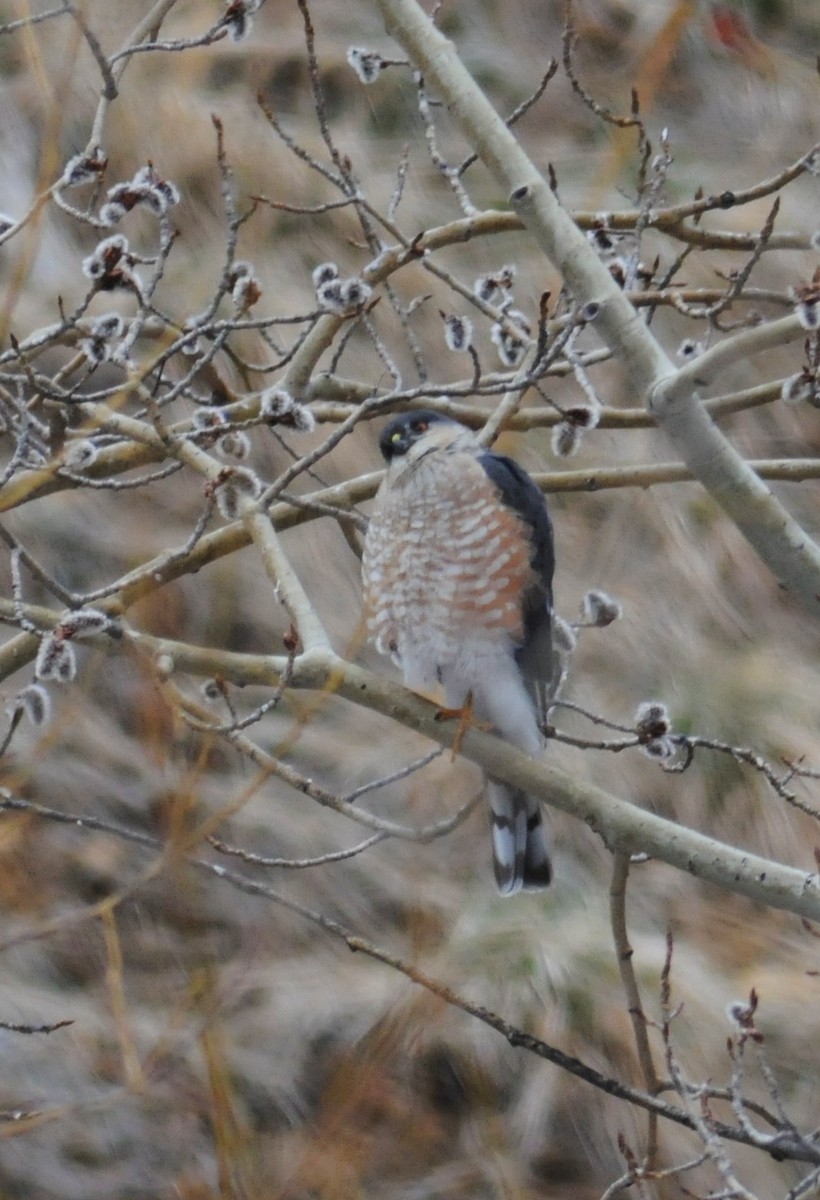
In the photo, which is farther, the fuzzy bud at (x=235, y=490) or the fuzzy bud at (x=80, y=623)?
the fuzzy bud at (x=235, y=490)

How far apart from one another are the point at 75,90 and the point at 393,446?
2.95m

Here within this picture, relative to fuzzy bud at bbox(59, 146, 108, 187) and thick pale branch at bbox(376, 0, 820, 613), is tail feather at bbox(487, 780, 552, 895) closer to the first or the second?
thick pale branch at bbox(376, 0, 820, 613)

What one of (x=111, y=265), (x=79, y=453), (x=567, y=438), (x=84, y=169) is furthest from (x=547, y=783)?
(x=84, y=169)

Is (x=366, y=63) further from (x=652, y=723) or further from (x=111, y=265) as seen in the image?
(x=652, y=723)

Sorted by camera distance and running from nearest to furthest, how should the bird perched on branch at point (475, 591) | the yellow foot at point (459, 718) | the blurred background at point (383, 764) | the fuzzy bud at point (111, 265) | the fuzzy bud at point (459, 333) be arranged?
1. the fuzzy bud at point (111, 265)
2. the yellow foot at point (459, 718)
3. the fuzzy bud at point (459, 333)
4. the bird perched on branch at point (475, 591)
5. the blurred background at point (383, 764)

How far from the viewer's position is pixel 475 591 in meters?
2.50

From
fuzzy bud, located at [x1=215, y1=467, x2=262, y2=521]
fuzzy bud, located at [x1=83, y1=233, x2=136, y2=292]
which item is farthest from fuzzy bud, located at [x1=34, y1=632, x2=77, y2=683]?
fuzzy bud, located at [x1=83, y1=233, x2=136, y2=292]

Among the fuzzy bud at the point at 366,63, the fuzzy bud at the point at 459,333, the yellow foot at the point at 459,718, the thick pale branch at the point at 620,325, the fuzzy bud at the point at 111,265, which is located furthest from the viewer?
the fuzzy bud at the point at 366,63

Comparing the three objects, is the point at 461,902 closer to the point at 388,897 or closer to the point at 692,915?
the point at 388,897

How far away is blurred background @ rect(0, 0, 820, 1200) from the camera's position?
3225 mm

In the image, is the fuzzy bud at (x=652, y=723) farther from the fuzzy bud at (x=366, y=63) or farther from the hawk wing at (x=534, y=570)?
the fuzzy bud at (x=366, y=63)

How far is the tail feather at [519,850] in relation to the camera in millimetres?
2578

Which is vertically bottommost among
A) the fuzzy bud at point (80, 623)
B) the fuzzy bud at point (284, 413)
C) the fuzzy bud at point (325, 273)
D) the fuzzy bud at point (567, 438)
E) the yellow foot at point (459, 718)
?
the fuzzy bud at point (80, 623)

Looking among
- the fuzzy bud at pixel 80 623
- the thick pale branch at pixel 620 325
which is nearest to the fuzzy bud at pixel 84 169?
the thick pale branch at pixel 620 325
